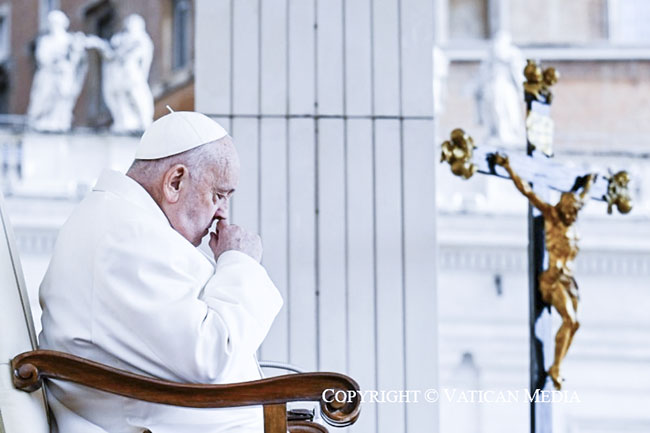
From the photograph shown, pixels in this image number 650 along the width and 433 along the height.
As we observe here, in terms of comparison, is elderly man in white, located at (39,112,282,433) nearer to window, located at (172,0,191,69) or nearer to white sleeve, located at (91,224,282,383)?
white sleeve, located at (91,224,282,383)

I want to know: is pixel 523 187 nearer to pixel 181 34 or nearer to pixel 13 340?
pixel 13 340

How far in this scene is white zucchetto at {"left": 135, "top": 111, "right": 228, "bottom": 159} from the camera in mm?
3070

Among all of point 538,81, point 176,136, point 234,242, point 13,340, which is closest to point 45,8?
point 538,81

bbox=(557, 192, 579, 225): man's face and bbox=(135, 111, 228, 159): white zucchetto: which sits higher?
bbox=(135, 111, 228, 159): white zucchetto

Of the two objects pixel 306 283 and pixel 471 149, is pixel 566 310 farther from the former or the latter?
pixel 306 283

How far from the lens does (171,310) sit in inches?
109

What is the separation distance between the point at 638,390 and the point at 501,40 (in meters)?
3.10

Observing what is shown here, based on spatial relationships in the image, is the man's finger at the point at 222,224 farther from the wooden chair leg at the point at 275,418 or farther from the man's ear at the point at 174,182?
the wooden chair leg at the point at 275,418

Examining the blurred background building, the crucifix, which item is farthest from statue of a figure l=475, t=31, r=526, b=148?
the crucifix

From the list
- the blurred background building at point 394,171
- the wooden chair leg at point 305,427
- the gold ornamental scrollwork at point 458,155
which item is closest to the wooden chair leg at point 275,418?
the wooden chair leg at point 305,427

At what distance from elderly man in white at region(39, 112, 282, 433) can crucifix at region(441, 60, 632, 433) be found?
83.0 inches

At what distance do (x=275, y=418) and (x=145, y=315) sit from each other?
0.33 m

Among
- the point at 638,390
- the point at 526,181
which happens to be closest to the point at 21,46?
the point at 638,390

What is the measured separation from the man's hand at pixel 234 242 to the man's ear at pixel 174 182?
12 centimetres
